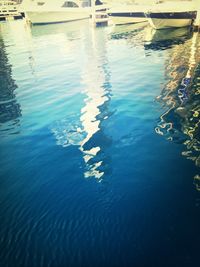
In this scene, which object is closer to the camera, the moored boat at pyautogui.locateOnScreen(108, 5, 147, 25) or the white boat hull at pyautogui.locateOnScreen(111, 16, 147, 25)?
the moored boat at pyautogui.locateOnScreen(108, 5, 147, 25)

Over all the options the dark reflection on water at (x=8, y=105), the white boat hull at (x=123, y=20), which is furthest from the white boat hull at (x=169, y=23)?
the dark reflection on water at (x=8, y=105)

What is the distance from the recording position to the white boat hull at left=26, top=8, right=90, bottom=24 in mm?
80838

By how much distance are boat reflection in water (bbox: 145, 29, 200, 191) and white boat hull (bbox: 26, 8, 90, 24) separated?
6707cm

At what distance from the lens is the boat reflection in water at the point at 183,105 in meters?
11.0

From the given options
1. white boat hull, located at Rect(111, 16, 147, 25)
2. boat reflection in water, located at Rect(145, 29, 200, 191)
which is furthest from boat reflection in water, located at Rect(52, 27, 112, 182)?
white boat hull, located at Rect(111, 16, 147, 25)

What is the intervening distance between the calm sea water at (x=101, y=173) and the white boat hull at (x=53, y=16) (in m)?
69.9

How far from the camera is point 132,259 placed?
602cm

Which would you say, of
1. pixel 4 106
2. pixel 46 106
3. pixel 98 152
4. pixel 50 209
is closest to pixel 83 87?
pixel 46 106

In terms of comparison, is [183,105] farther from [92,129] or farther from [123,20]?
[123,20]

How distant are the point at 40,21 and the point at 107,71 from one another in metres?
68.8

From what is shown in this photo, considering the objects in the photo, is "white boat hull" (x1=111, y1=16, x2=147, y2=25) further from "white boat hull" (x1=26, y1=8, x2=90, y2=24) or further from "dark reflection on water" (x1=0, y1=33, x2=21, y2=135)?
"dark reflection on water" (x1=0, y1=33, x2=21, y2=135)

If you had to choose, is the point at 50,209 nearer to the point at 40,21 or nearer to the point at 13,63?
the point at 13,63

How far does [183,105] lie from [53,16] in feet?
262

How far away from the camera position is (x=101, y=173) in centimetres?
930
